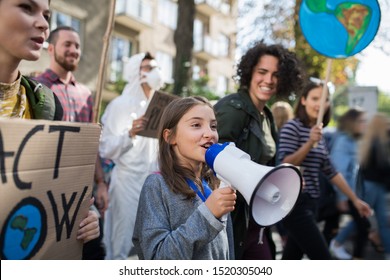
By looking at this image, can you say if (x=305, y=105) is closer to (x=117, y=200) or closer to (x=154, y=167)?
(x=154, y=167)

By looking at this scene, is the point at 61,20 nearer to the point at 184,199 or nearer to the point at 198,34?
the point at 198,34

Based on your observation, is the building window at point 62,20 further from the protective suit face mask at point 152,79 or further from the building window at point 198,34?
the building window at point 198,34

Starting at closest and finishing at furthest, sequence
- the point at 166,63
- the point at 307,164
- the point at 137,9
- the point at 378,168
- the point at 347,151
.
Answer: the point at 307,164 → the point at 378,168 → the point at 347,151 → the point at 137,9 → the point at 166,63

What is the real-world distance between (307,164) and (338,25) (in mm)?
1045

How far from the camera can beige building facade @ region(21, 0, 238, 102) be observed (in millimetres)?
15836

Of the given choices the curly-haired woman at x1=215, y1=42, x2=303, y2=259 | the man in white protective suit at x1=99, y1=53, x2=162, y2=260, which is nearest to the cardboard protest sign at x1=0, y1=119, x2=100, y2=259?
the curly-haired woman at x1=215, y1=42, x2=303, y2=259

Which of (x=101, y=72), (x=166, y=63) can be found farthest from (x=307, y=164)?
(x=166, y=63)

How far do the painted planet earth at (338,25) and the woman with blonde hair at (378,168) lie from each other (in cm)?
169

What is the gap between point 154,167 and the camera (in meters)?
4.13

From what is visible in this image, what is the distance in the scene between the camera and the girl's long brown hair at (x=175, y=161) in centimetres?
188

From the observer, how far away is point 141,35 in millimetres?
21922

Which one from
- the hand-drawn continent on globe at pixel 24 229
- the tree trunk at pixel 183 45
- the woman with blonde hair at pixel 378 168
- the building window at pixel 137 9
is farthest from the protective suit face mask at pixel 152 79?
the building window at pixel 137 9

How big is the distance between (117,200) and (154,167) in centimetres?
44

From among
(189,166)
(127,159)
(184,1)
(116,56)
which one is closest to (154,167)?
(127,159)
